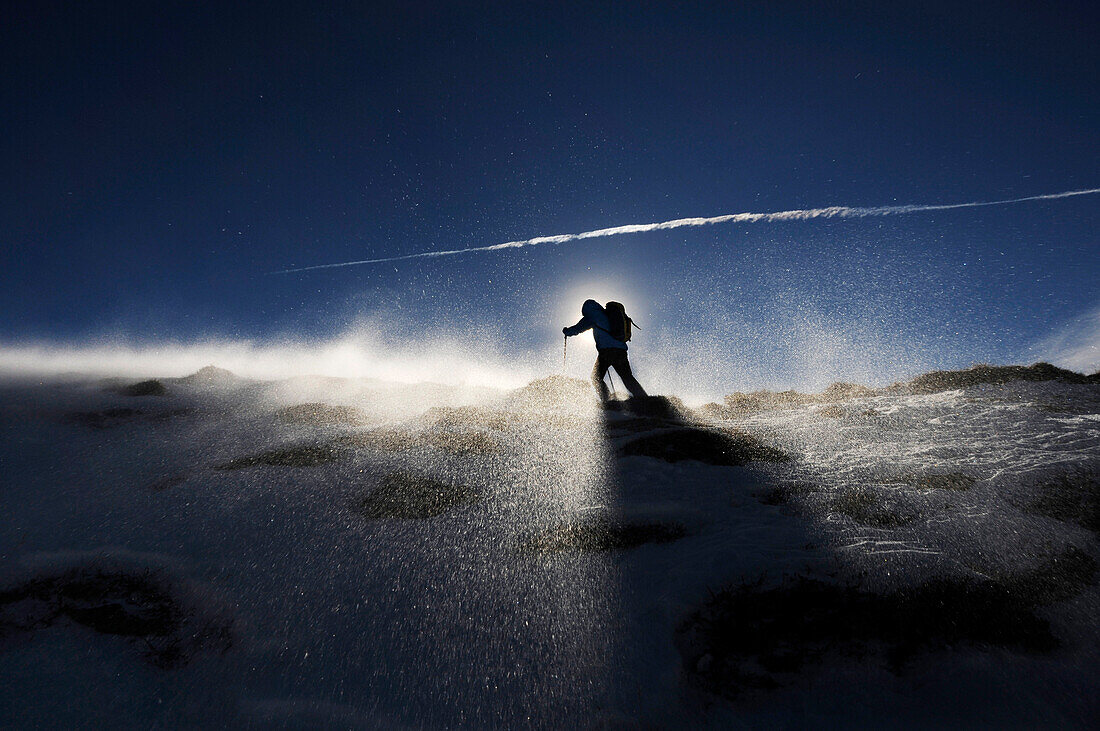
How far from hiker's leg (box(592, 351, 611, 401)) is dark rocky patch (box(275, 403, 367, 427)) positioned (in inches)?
367

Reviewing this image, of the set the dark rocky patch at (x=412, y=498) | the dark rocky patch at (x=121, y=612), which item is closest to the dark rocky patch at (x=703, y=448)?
the dark rocky patch at (x=412, y=498)

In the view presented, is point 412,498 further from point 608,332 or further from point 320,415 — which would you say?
point 608,332

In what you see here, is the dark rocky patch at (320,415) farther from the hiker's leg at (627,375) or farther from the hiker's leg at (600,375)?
the hiker's leg at (627,375)

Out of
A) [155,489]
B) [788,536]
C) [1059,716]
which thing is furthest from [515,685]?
[155,489]

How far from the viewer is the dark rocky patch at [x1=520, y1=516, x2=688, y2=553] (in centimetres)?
901

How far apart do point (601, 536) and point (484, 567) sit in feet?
7.89

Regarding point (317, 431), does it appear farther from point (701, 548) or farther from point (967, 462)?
point (967, 462)

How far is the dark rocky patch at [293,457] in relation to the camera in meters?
12.7

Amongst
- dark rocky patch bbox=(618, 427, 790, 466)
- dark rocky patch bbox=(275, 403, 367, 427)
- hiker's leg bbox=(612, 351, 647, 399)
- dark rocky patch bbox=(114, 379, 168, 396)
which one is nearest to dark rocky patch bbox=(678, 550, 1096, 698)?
dark rocky patch bbox=(618, 427, 790, 466)

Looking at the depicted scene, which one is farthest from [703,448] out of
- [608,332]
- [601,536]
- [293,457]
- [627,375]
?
[293,457]

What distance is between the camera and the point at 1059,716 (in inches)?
219

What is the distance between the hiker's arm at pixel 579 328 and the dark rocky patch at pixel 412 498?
8737mm

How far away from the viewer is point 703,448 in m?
13.6

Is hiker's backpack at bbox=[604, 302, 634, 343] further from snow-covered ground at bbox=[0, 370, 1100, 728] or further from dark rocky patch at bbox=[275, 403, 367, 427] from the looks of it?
dark rocky patch at bbox=[275, 403, 367, 427]
